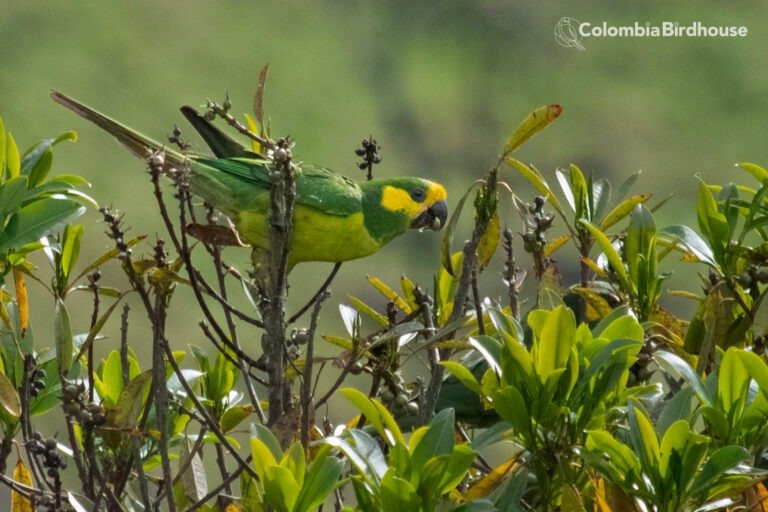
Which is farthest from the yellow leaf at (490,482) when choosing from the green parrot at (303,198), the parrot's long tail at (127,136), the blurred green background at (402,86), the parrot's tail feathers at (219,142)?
the blurred green background at (402,86)

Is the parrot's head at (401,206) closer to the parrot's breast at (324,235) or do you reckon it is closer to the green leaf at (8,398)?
the parrot's breast at (324,235)

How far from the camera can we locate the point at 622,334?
45.6 inches

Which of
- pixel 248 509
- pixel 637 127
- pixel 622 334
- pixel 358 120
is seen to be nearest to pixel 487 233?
pixel 622 334

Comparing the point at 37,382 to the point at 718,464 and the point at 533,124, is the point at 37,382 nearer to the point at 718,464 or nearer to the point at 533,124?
the point at 533,124

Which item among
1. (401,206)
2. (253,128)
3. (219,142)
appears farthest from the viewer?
(401,206)

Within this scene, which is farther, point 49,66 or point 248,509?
point 49,66

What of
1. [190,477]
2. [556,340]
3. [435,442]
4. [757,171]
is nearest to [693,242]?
[757,171]

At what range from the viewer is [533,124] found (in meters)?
1.47

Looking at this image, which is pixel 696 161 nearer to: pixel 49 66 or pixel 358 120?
pixel 358 120

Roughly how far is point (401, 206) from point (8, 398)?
167 cm

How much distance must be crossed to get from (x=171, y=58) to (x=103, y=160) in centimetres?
156

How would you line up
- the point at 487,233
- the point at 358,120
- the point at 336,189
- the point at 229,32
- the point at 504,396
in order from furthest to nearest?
the point at 229,32
the point at 358,120
the point at 336,189
the point at 487,233
the point at 504,396

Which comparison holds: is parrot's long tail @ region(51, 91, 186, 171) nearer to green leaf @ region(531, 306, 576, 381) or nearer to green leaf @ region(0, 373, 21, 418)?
green leaf @ region(0, 373, 21, 418)

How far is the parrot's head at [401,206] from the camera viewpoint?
9.30 ft
